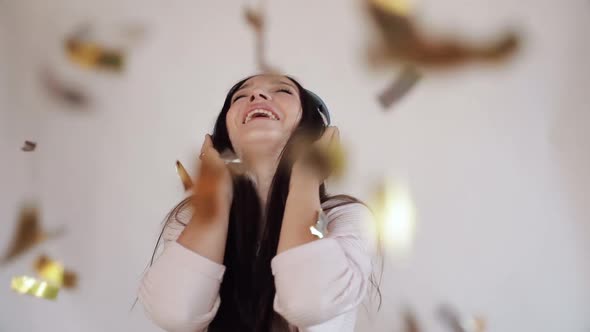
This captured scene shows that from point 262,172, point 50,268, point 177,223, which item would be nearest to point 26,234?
point 50,268

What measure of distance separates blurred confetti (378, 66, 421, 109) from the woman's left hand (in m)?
0.17

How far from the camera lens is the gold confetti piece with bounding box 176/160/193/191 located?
2.84ft

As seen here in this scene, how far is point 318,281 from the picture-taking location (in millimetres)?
511

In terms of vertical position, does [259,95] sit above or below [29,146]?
above

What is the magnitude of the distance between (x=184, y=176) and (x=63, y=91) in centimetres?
29

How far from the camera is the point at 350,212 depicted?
0.65 m

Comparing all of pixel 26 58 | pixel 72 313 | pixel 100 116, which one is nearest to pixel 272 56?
pixel 100 116

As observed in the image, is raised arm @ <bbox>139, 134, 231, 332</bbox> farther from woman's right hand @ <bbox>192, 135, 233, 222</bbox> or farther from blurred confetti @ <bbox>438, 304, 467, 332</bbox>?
blurred confetti @ <bbox>438, 304, 467, 332</bbox>

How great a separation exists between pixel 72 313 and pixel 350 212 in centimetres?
55

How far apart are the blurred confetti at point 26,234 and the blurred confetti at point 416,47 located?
0.65 metres

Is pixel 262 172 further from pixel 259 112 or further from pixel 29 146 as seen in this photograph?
pixel 29 146

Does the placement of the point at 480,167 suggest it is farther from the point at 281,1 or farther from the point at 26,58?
the point at 26,58

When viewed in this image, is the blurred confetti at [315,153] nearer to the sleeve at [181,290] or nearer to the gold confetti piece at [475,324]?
the sleeve at [181,290]

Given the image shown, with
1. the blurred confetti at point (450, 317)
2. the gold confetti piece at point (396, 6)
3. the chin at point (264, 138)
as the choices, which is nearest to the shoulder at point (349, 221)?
the chin at point (264, 138)
